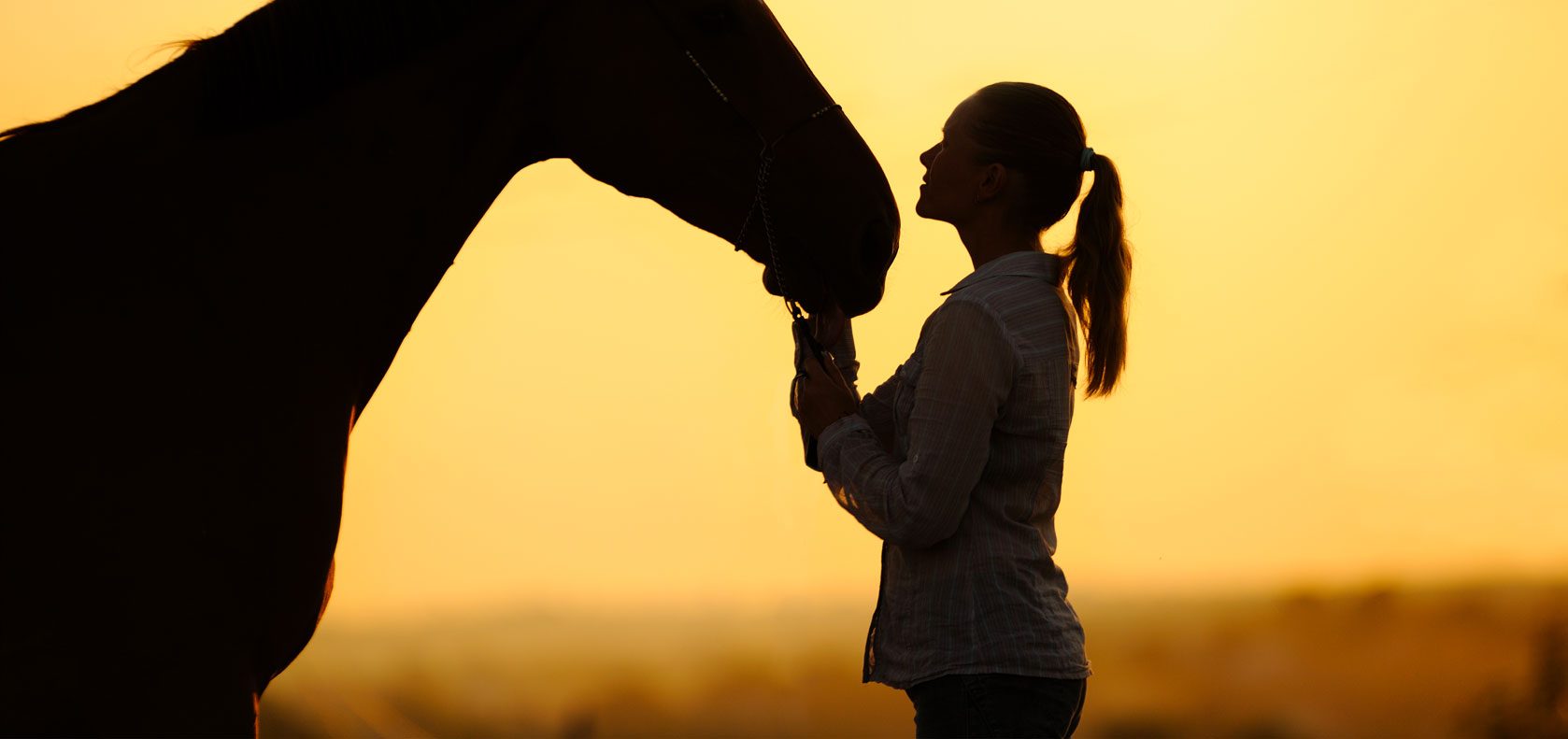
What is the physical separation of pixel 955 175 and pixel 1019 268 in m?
0.18

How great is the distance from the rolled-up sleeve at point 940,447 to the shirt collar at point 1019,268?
0.08 meters

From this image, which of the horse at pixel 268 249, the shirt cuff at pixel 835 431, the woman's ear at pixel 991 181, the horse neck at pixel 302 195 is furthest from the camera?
the woman's ear at pixel 991 181

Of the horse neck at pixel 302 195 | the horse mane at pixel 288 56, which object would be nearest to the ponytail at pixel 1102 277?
the horse neck at pixel 302 195

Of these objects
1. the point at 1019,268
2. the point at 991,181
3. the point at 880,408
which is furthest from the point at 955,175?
the point at 880,408

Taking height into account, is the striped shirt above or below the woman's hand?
below

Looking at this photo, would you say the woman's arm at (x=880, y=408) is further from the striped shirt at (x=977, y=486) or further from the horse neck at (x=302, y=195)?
the horse neck at (x=302, y=195)

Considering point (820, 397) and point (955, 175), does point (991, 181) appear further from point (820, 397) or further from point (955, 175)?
point (820, 397)

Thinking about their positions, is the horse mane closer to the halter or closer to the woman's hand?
the halter

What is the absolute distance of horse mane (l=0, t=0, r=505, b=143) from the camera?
4.48 feet

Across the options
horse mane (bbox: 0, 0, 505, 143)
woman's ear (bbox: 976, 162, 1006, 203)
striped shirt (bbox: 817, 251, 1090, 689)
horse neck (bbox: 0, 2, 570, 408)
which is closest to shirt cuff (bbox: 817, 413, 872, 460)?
striped shirt (bbox: 817, 251, 1090, 689)

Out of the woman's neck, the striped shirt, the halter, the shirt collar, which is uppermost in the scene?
the halter

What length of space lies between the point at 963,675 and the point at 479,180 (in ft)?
2.85

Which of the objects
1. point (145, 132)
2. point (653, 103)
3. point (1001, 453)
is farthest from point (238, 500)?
point (1001, 453)

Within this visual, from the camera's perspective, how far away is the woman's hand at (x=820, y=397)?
1.55m
